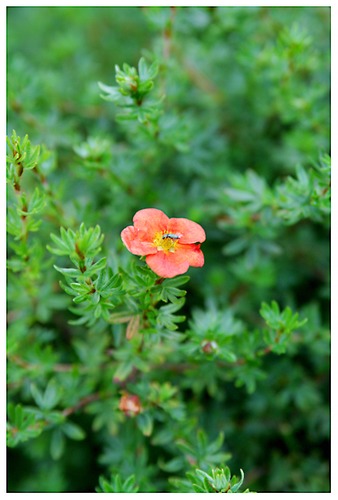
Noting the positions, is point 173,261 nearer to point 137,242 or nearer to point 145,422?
point 137,242

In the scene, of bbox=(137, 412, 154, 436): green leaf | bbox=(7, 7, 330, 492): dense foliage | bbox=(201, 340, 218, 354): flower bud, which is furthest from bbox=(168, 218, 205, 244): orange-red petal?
bbox=(137, 412, 154, 436): green leaf

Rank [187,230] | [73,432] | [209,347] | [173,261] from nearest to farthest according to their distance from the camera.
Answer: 1. [173,261]
2. [187,230]
3. [209,347]
4. [73,432]

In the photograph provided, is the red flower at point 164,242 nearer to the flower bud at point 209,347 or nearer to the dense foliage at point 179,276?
the dense foliage at point 179,276

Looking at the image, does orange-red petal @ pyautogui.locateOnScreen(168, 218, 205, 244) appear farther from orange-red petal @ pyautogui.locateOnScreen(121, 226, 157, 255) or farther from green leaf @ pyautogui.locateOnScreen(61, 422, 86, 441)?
green leaf @ pyautogui.locateOnScreen(61, 422, 86, 441)

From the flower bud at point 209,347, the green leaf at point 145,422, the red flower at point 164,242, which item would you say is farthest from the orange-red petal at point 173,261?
the green leaf at point 145,422

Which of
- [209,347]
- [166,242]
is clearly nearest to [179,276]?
[166,242]

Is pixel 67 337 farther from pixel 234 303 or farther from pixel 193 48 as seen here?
pixel 193 48

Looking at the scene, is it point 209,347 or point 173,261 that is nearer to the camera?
point 173,261
